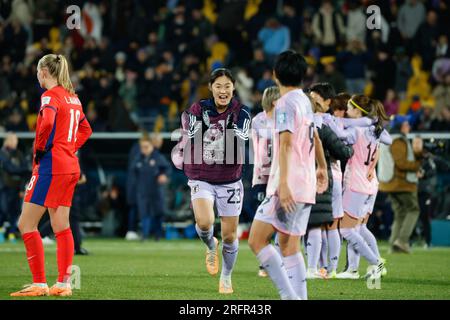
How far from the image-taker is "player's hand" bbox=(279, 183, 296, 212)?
882cm

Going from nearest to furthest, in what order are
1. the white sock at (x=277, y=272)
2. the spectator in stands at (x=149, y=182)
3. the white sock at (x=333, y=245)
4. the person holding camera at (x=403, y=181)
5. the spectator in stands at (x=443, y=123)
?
1. the white sock at (x=277, y=272)
2. the white sock at (x=333, y=245)
3. the person holding camera at (x=403, y=181)
4. the spectator in stands at (x=149, y=182)
5. the spectator in stands at (x=443, y=123)

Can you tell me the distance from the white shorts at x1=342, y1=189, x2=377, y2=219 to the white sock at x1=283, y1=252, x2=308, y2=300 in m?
4.66

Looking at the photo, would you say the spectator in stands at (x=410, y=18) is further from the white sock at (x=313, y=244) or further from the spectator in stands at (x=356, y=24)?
the white sock at (x=313, y=244)

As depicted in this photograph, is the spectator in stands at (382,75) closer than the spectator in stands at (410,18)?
Yes

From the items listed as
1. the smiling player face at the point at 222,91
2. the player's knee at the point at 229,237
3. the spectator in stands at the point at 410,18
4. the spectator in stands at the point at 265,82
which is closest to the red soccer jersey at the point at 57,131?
the smiling player face at the point at 222,91

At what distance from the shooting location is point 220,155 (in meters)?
11.8

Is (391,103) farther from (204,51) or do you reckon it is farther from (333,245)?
(333,245)

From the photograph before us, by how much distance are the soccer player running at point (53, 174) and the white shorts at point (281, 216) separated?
2725 millimetres

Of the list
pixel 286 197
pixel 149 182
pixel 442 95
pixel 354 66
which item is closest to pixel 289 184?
pixel 286 197

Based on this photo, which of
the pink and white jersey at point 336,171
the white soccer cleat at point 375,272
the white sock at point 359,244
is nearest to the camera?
the white soccer cleat at point 375,272

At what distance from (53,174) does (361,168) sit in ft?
16.0

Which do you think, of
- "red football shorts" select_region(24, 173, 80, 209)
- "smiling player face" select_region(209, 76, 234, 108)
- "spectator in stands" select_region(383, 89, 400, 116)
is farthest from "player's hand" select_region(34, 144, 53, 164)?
"spectator in stands" select_region(383, 89, 400, 116)

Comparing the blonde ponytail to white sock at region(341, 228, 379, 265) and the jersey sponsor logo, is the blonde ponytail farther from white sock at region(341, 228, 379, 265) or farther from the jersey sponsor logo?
white sock at region(341, 228, 379, 265)

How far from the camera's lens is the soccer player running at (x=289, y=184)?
29.1ft
